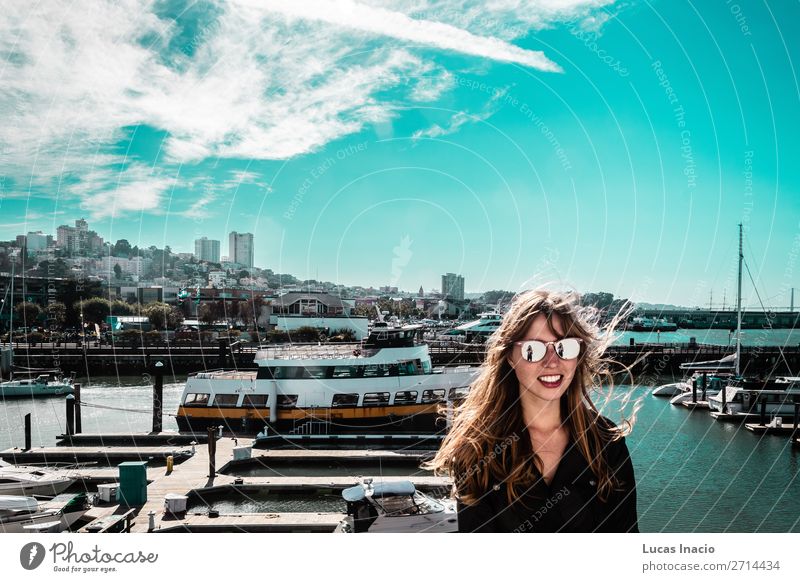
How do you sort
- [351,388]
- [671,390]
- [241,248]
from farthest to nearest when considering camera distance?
[671,390]
[351,388]
[241,248]

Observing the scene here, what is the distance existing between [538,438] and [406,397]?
6500 mm

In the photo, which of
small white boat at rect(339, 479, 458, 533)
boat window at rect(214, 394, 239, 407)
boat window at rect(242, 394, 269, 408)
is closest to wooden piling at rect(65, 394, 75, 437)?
boat window at rect(214, 394, 239, 407)

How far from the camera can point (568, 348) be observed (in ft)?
4.26

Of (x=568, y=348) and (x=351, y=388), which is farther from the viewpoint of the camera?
(x=351, y=388)

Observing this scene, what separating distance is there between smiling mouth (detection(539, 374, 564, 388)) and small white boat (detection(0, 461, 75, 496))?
5.13m

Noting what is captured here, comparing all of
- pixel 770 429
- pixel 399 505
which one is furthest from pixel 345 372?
pixel 770 429

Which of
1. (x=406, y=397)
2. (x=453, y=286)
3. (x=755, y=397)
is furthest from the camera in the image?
(x=755, y=397)

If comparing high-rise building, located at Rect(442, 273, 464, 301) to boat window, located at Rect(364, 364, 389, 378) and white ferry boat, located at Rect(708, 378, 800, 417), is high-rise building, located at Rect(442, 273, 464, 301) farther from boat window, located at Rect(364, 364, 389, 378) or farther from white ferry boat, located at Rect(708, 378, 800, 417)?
white ferry boat, located at Rect(708, 378, 800, 417)

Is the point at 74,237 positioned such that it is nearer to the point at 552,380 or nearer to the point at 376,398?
the point at 552,380

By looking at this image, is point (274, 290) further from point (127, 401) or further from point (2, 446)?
point (127, 401)
